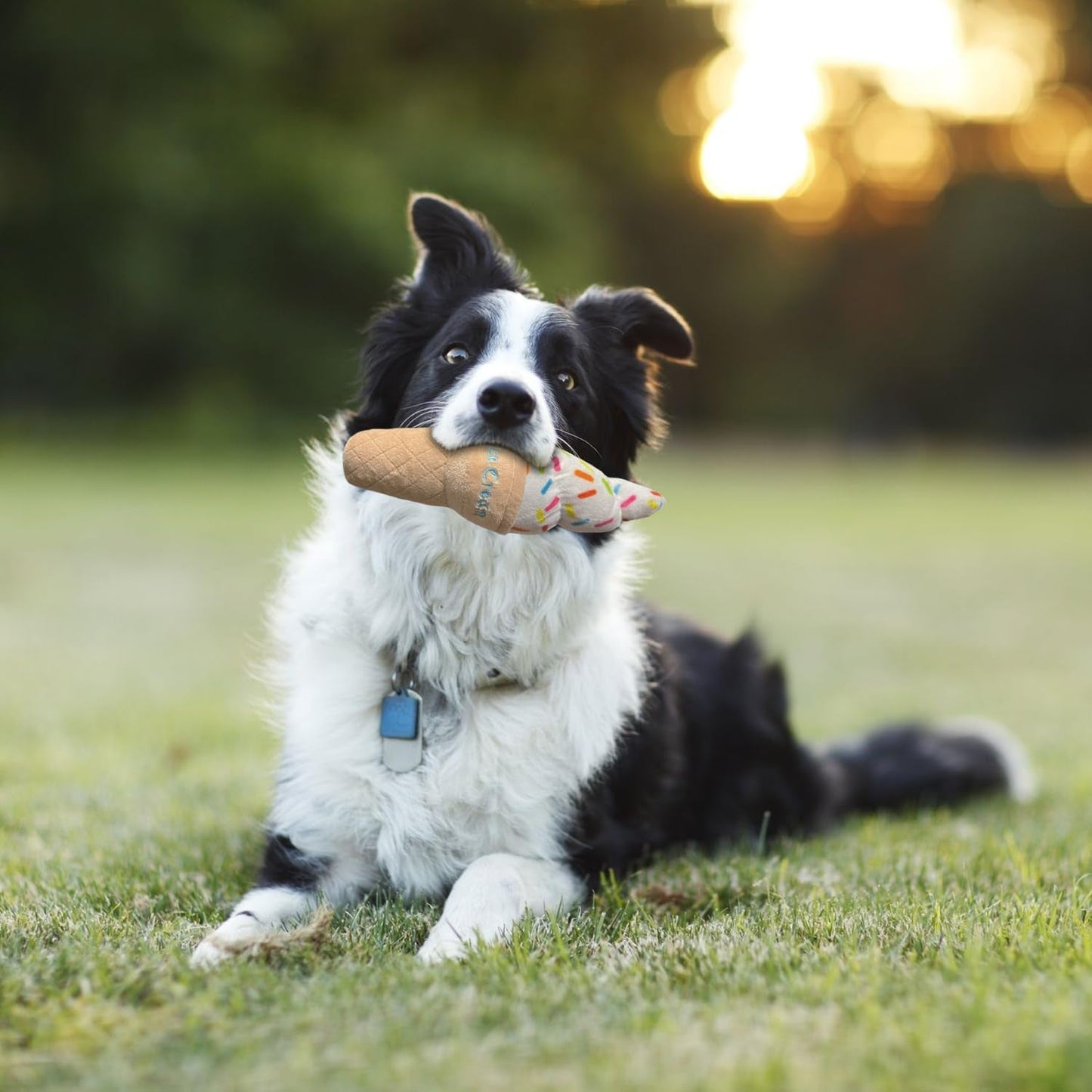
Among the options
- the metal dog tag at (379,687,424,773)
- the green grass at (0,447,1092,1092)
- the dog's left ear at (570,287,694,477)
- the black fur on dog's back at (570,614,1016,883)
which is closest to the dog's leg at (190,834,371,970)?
the green grass at (0,447,1092,1092)

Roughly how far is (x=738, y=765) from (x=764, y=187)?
39.2m

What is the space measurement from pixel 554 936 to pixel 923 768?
2642 mm

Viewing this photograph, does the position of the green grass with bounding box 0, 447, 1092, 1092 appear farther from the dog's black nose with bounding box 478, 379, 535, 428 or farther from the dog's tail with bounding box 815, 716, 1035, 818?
the dog's black nose with bounding box 478, 379, 535, 428

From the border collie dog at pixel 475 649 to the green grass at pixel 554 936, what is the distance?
0.61ft

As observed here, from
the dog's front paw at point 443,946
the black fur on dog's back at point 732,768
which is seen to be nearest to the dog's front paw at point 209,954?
the dog's front paw at point 443,946

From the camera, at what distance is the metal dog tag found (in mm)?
3662

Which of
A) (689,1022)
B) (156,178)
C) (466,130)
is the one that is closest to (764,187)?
(466,130)

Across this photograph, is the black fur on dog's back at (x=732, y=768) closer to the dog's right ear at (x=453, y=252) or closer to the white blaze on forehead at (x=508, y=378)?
the white blaze on forehead at (x=508, y=378)

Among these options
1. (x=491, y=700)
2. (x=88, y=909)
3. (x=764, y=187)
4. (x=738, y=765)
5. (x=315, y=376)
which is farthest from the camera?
(x=764, y=187)

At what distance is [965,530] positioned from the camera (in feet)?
61.4

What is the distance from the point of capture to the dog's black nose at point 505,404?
347cm

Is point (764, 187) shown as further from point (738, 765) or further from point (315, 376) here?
point (738, 765)

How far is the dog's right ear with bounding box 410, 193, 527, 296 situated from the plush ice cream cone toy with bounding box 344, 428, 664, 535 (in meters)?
0.72

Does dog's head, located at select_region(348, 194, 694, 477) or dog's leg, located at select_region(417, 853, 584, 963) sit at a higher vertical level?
dog's head, located at select_region(348, 194, 694, 477)
